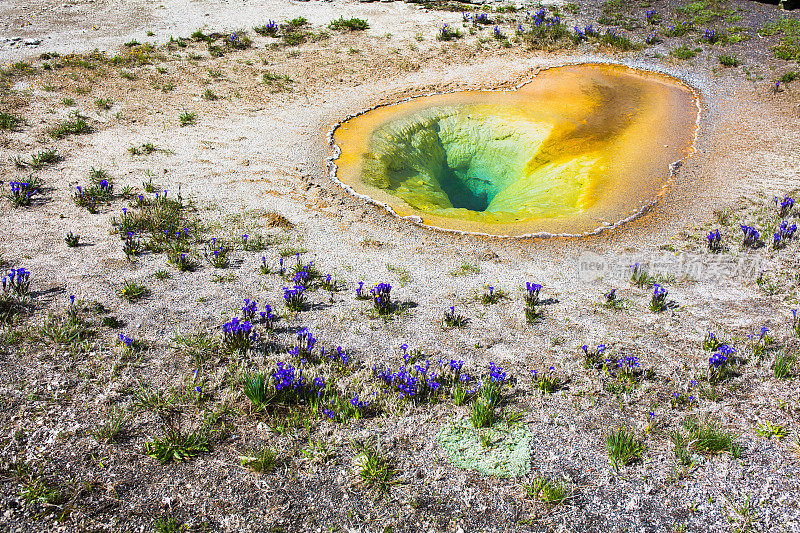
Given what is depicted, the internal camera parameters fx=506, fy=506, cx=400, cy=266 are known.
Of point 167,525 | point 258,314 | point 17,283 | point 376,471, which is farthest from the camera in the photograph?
point 258,314

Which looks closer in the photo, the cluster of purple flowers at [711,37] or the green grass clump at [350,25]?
the cluster of purple flowers at [711,37]

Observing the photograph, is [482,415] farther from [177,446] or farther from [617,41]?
[617,41]

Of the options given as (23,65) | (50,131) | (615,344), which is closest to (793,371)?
(615,344)

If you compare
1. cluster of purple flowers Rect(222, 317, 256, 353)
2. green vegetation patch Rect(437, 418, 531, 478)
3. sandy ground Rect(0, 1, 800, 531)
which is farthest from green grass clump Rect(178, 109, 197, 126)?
green vegetation patch Rect(437, 418, 531, 478)

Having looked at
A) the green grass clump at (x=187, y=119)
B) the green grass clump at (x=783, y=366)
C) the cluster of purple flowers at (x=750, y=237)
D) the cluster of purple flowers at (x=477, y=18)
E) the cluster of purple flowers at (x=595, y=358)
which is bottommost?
the cluster of purple flowers at (x=595, y=358)

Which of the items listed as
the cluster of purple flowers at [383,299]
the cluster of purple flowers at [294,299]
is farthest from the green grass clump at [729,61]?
the cluster of purple flowers at [294,299]

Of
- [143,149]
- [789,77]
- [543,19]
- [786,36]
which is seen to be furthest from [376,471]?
[786,36]

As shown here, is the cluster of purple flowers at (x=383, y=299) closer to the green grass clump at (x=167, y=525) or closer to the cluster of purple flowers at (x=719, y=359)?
the green grass clump at (x=167, y=525)
